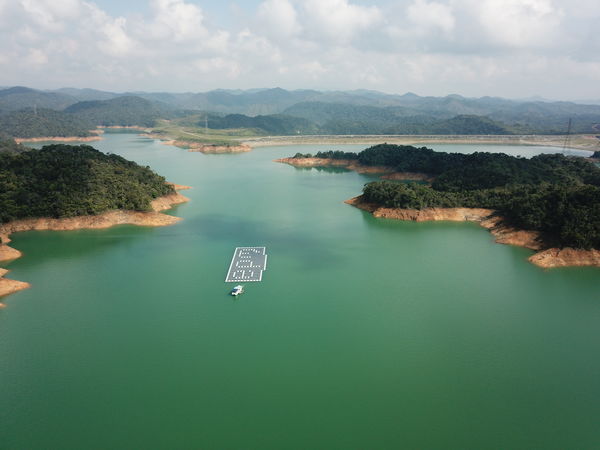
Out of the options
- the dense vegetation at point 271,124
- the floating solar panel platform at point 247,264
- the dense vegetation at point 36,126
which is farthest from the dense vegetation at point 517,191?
the dense vegetation at point 36,126

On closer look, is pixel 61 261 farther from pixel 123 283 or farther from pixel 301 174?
pixel 301 174

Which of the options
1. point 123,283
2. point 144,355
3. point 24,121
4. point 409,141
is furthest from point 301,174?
point 24,121

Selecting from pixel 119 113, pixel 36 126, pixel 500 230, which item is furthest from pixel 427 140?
pixel 119 113

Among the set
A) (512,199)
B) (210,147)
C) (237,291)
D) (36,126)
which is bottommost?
(237,291)

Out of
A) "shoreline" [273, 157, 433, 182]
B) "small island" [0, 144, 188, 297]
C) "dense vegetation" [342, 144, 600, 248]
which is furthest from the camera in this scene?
"shoreline" [273, 157, 433, 182]

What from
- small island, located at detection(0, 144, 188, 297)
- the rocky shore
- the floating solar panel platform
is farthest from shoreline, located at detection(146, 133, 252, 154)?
the floating solar panel platform

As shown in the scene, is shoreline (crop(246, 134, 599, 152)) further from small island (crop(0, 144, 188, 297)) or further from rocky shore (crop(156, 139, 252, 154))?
small island (crop(0, 144, 188, 297))

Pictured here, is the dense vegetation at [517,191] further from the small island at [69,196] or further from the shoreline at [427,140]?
the shoreline at [427,140]

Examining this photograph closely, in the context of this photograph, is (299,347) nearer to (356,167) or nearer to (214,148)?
(356,167)
